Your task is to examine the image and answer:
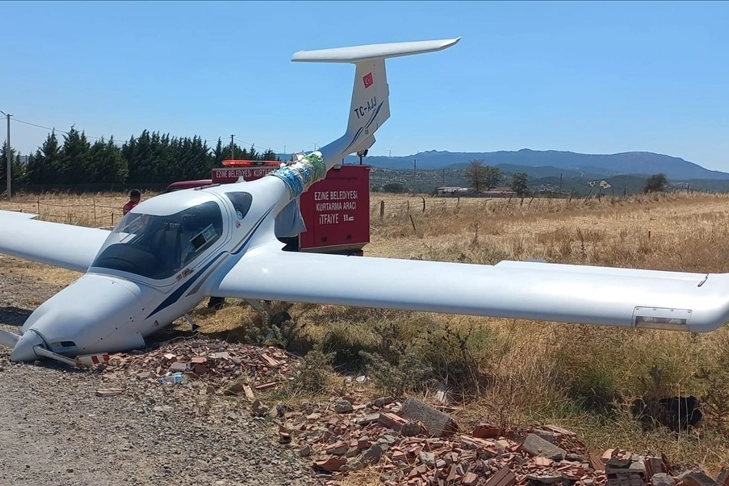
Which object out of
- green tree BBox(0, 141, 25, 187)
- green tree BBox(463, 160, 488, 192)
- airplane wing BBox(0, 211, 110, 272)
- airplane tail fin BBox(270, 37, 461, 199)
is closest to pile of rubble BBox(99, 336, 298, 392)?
airplane wing BBox(0, 211, 110, 272)

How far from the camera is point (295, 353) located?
823cm

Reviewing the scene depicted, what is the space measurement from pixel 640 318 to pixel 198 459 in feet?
13.5

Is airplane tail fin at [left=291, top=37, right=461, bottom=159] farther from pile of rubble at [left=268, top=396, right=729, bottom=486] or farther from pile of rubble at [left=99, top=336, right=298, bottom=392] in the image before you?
pile of rubble at [left=268, top=396, right=729, bottom=486]

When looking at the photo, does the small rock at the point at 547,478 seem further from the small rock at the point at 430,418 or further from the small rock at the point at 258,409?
the small rock at the point at 258,409

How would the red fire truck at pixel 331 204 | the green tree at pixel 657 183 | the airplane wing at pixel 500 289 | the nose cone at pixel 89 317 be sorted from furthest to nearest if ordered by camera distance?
the green tree at pixel 657 183 < the red fire truck at pixel 331 204 < the nose cone at pixel 89 317 < the airplane wing at pixel 500 289

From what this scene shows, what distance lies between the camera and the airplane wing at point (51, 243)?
34.8 feet

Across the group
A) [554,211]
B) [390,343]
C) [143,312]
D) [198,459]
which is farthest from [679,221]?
[198,459]

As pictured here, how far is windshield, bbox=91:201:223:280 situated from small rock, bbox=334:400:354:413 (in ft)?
10.7

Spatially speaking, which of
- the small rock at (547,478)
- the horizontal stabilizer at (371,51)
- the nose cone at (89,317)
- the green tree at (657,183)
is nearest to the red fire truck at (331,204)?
the horizontal stabilizer at (371,51)

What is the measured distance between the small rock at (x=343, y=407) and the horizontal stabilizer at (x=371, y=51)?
395 inches

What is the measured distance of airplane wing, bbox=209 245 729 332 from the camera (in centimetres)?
653

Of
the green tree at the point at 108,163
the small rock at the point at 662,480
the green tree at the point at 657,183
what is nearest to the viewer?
the small rock at the point at 662,480

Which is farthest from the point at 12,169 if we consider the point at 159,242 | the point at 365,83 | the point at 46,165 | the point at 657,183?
the point at 657,183

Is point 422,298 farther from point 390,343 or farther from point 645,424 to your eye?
point 645,424
